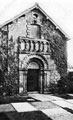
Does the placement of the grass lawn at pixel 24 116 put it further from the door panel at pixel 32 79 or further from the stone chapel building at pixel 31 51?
the door panel at pixel 32 79

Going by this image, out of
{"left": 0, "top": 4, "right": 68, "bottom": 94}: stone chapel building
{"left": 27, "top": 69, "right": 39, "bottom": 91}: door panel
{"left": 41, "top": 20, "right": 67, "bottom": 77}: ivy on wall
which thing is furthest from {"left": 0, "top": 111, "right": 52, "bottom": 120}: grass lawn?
{"left": 41, "top": 20, "right": 67, "bottom": 77}: ivy on wall

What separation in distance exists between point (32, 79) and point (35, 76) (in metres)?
0.46

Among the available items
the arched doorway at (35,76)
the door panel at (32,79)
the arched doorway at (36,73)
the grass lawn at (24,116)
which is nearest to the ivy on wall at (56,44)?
the arched doorway at (36,73)

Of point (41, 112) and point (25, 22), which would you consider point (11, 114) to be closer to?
point (41, 112)

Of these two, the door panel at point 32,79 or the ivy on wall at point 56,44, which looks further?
the ivy on wall at point 56,44

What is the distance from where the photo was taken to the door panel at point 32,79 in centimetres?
1811

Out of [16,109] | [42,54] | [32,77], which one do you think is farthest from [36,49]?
[16,109]

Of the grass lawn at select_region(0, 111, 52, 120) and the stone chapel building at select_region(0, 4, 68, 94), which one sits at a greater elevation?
the stone chapel building at select_region(0, 4, 68, 94)

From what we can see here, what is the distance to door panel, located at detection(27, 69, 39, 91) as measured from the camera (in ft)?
59.4

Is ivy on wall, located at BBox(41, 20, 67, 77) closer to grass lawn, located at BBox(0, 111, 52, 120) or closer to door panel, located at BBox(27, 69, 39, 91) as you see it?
door panel, located at BBox(27, 69, 39, 91)

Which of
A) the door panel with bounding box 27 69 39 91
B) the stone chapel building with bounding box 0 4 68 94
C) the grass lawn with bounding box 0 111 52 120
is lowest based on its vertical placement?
the grass lawn with bounding box 0 111 52 120

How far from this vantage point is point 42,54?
60.0 feet

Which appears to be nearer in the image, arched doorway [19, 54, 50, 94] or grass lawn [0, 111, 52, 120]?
grass lawn [0, 111, 52, 120]

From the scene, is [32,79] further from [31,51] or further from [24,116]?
[24,116]
